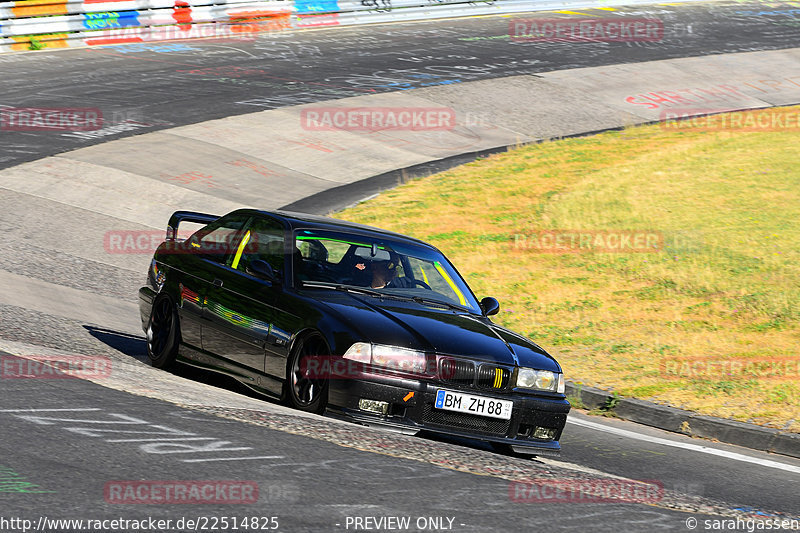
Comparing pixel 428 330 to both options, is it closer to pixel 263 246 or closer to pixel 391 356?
pixel 391 356

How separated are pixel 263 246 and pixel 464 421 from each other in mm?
2369

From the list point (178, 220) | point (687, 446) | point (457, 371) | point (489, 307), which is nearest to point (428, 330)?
point (457, 371)

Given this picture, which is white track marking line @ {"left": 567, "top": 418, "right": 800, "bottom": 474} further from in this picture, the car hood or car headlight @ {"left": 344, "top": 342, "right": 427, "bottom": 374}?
car headlight @ {"left": 344, "top": 342, "right": 427, "bottom": 374}

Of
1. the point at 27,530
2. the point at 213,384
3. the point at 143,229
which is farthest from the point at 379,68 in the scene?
the point at 27,530

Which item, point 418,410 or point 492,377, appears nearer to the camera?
point 418,410

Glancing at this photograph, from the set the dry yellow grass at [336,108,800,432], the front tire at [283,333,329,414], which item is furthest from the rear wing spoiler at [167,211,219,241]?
the dry yellow grass at [336,108,800,432]

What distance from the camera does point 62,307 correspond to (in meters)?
11.0

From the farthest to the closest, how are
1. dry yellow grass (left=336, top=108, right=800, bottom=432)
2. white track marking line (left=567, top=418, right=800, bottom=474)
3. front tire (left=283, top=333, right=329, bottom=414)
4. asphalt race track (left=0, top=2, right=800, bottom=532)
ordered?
dry yellow grass (left=336, top=108, right=800, bottom=432) → white track marking line (left=567, top=418, right=800, bottom=474) → front tire (left=283, top=333, right=329, bottom=414) → asphalt race track (left=0, top=2, right=800, bottom=532)

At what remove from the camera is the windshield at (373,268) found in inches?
325

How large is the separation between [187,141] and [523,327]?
10370 mm

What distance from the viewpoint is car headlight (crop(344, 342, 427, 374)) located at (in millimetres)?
7141

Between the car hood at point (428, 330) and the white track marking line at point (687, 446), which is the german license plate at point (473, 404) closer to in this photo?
the car hood at point (428, 330)

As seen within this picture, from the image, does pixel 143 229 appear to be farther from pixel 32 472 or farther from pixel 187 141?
pixel 32 472

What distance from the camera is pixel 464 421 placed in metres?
7.25
